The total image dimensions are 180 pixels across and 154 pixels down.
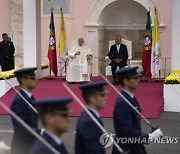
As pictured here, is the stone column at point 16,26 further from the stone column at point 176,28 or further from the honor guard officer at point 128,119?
the honor guard officer at point 128,119

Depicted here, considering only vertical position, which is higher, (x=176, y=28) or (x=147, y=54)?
(x=176, y=28)

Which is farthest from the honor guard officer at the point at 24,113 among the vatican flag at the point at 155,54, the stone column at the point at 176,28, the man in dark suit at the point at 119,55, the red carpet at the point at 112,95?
the vatican flag at the point at 155,54

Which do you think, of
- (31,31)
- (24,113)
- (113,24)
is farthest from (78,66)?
(24,113)

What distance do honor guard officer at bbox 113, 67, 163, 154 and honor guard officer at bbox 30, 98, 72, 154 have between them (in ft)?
5.44

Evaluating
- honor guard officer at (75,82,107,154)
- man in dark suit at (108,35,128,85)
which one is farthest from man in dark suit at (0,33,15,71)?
honor guard officer at (75,82,107,154)

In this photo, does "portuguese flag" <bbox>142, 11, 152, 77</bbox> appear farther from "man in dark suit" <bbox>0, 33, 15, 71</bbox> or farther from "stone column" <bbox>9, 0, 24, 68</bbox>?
"stone column" <bbox>9, 0, 24, 68</bbox>

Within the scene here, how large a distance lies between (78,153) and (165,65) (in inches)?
564

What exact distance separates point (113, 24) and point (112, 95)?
24.1 ft

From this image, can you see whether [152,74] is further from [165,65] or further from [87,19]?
[87,19]

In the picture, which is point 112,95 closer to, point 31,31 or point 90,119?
point 31,31

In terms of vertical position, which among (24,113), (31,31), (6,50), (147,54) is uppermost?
(31,31)

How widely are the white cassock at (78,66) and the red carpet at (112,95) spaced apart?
51cm

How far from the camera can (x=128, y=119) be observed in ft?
18.1

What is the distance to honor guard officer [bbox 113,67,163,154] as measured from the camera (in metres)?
5.49
